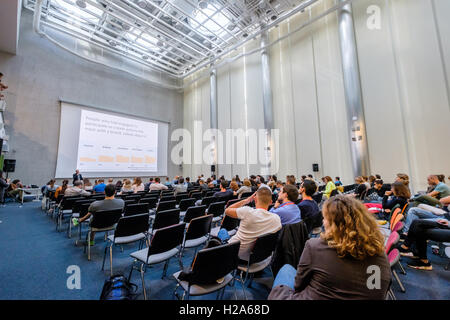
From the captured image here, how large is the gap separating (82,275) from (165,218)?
3.90ft

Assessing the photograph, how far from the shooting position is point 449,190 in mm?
3582

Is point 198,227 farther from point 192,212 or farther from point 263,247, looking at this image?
point 263,247

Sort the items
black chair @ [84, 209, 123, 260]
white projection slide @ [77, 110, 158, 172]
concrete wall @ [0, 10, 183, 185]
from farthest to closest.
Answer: white projection slide @ [77, 110, 158, 172]
concrete wall @ [0, 10, 183, 185]
black chair @ [84, 209, 123, 260]

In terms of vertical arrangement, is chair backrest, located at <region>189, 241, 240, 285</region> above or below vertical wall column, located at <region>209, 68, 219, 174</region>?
below

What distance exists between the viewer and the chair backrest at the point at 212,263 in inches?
58.3

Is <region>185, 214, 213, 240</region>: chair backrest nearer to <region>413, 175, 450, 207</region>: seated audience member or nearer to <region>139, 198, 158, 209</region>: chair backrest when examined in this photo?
<region>139, 198, 158, 209</region>: chair backrest

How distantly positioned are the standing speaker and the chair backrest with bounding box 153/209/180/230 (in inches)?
400

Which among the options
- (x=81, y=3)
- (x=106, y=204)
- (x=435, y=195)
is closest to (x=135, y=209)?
(x=106, y=204)

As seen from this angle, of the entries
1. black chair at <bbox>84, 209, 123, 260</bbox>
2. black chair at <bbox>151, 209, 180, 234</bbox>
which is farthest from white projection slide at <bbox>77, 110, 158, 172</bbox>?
black chair at <bbox>151, 209, 180, 234</bbox>

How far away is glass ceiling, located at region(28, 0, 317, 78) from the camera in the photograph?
30.2ft

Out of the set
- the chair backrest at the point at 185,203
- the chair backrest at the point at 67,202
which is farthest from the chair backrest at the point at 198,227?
the chair backrest at the point at 67,202

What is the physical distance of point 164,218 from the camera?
3.09m

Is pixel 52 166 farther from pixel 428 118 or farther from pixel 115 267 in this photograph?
pixel 428 118

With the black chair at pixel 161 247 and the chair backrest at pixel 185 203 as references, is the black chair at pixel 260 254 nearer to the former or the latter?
the black chair at pixel 161 247
